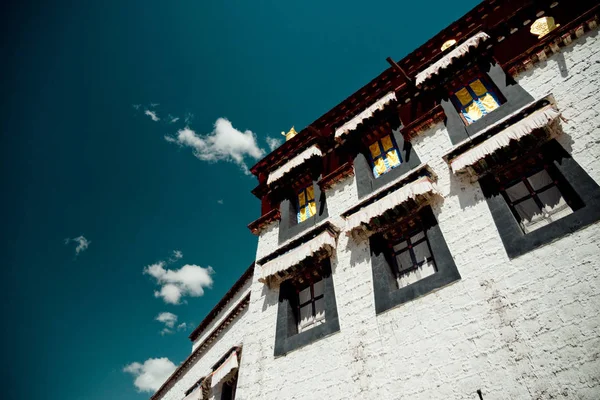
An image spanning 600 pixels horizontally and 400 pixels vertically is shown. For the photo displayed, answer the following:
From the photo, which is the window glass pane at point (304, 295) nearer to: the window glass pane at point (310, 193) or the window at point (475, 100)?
the window glass pane at point (310, 193)

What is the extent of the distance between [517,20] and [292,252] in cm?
846

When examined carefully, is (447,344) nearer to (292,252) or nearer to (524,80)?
(292,252)

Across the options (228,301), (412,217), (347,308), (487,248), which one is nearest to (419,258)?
(412,217)

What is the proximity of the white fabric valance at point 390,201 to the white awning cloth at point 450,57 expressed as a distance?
358cm

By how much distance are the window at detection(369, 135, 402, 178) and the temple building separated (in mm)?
43

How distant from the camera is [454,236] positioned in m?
6.44

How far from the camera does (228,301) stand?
1662 cm

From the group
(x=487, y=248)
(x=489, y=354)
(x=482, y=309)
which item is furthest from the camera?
(x=487, y=248)

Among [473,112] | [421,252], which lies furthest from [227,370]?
[473,112]

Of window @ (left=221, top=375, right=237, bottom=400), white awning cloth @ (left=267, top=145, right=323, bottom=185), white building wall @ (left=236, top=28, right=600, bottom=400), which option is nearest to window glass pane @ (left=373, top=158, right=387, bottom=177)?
white building wall @ (left=236, top=28, right=600, bottom=400)

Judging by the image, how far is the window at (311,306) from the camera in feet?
26.4

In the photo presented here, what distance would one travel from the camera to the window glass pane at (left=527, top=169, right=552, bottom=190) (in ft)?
20.3

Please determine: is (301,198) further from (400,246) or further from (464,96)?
(464,96)

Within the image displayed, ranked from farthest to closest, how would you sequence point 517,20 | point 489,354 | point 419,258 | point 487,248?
point 517,20 → point 419,258 → point 487,248 → point 489,354
